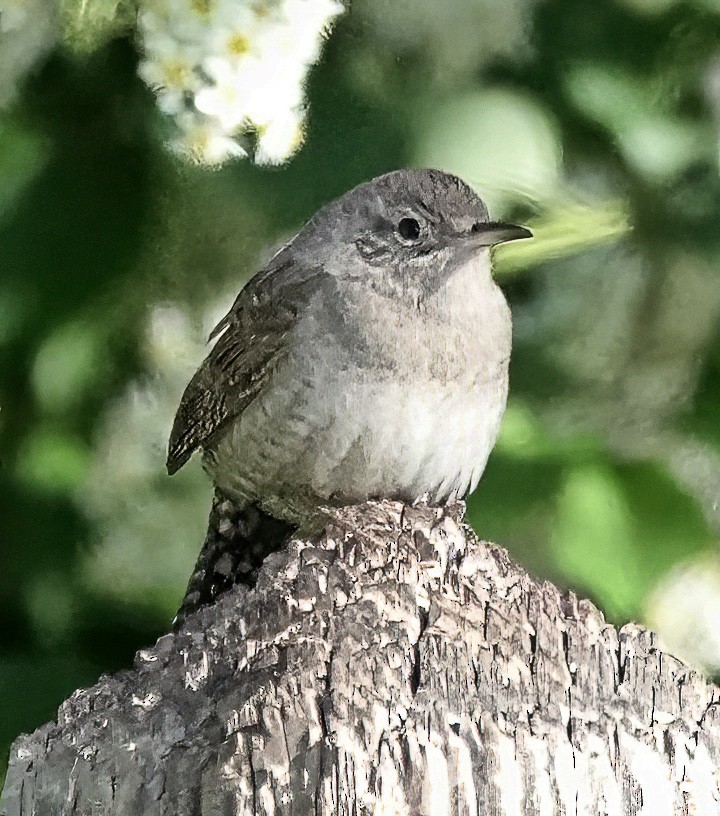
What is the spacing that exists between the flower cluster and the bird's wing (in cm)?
51

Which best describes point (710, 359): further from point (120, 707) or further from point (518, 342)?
point (120, 707)

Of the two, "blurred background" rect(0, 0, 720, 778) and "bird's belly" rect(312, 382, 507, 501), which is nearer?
"bird's belly" rect(312, 382, 507, 501)

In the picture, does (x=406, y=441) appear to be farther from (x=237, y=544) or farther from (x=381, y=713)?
(x=381, y=713)

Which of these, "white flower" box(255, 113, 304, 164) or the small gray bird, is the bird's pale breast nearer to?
the small gray bird

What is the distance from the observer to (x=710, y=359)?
2.30 metres

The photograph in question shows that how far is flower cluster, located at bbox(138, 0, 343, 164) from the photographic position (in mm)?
2326

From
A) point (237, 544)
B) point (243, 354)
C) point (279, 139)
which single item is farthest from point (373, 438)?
point (279, 139)

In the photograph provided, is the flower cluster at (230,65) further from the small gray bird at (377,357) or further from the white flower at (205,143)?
the small gray bird at (377,357)

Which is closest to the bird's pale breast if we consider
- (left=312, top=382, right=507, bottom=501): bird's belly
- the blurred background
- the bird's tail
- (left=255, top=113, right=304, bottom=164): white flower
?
(left=312, top=382, right=507, bottom=501): bird's belly

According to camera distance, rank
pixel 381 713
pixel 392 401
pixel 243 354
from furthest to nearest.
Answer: pixel 243 354 → pixel 392 401 → pixel 381 713

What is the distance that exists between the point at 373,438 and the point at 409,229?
1.01 ft

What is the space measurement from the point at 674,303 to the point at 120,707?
1.57m

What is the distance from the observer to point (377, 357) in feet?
5.27

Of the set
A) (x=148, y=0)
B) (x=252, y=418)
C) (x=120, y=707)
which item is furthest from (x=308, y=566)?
(x=148, y=0)
